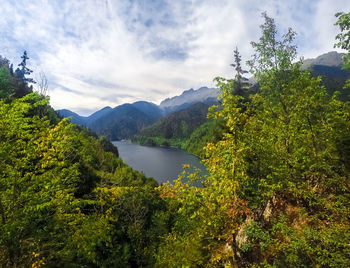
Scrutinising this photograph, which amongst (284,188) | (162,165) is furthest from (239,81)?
(162,165)

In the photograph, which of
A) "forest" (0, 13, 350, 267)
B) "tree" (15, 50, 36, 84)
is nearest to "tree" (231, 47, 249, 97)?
"forest" (0, 13, 350, 267)

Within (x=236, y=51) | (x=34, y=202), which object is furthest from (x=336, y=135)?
(x=236, y=51)

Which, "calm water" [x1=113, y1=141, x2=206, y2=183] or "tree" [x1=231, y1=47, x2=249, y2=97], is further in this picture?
"calm water" [x1=113, y1=141, x2=206, y2=183]

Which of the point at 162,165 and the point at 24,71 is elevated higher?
the point at 24,71

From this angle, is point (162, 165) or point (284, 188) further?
point (162, 165)

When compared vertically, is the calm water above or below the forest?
below

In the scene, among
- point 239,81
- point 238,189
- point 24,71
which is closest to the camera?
point 238,189

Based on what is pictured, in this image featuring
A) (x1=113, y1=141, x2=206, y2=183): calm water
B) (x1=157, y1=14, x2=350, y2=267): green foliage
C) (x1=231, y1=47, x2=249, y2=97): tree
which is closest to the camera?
(x1=157, y1=14, x2=350, y2=267): green foliage

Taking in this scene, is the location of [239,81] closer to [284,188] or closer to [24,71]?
[284,188]

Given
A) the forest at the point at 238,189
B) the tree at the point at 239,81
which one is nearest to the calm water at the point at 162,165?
the tree at the point at 239,81

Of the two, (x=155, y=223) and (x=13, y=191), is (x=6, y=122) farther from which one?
(x=155, y=223)

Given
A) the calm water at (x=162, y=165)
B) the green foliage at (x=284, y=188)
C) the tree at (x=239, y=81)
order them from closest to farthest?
the green foliage at (x=284, y=188) → the tree at (x=239, y=81) → the calm water at (x=162, y=165)

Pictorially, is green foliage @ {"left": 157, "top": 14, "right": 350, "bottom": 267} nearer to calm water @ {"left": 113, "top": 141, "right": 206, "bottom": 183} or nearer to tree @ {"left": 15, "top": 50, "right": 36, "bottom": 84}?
calm water @ {"left": 113, "top": 141, "right": 206, "bottom": 183}

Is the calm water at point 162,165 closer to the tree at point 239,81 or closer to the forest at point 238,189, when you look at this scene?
the tree at point 239,81
